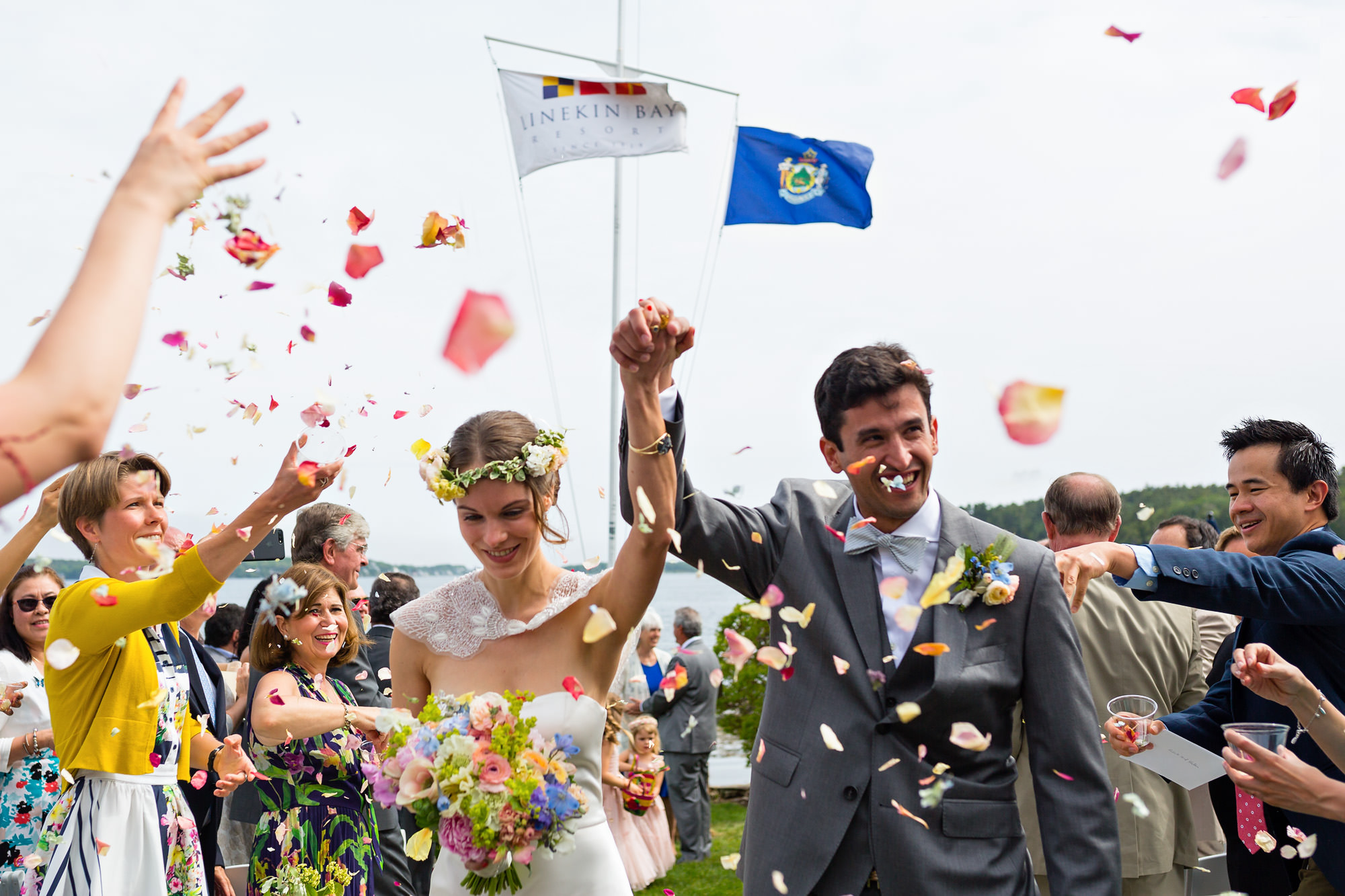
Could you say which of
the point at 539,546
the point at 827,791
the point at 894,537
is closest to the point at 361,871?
the point at 539,546

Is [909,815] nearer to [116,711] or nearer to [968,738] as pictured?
[968,738]

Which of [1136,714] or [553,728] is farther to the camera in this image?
[1136,714]

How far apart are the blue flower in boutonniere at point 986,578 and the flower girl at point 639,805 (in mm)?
4121

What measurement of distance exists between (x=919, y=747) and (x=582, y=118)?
29.4 ft

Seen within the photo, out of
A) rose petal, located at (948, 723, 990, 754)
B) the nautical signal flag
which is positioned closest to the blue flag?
the nautical signal flag

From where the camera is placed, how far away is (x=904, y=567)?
2896mm

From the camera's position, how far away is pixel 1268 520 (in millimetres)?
3844

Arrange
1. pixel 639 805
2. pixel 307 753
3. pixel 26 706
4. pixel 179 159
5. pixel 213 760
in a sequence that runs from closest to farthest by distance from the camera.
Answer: pixel 179 159
pixel 213 760
pixel 307 753
pixel 26 706
pixel 639 805

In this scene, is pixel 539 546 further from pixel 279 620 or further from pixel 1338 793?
pixel 1338 793

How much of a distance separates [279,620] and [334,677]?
102 cm

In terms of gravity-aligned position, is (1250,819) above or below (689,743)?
above

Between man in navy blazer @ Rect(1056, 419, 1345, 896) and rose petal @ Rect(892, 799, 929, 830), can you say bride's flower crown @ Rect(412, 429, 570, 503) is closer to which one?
rose petal @ Rect(892, 799, 929, 830)

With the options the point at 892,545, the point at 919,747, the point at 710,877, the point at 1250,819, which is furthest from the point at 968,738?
the point at 710,877

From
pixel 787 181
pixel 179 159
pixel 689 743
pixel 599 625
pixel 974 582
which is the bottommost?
pixel 689 743
